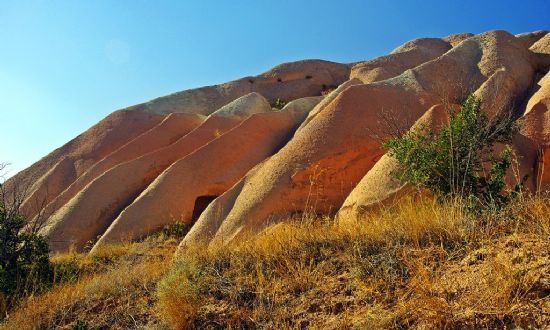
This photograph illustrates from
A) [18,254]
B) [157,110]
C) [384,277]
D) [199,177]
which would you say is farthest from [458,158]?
[157,110]

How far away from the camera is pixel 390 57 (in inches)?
695

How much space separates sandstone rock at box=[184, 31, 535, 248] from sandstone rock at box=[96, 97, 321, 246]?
57.9 inches

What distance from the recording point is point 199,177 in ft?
A: 37.4

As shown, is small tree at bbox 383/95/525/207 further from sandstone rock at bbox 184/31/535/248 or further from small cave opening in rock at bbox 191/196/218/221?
small cave opening in rock at bbox 191/196/218/221

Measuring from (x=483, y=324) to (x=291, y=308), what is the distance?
4.43ft

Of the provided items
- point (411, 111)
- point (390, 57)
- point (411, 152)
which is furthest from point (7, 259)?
point (390, 57)

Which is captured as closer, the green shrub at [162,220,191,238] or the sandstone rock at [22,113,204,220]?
the green shrub at [162,220,191,238]

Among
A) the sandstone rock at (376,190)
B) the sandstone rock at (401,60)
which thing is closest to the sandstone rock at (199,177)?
the sandstone rock at (376,190)

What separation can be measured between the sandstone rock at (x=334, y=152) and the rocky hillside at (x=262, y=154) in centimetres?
3

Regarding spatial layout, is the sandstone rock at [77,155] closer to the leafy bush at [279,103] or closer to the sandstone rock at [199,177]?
the sandstone rock at [199,177]

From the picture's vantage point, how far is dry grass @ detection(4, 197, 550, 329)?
2619mm

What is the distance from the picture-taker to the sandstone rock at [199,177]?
35.0 ft

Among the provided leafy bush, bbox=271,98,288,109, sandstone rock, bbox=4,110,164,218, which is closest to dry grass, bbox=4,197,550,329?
sandstone rock, bbox=4,110,164,218

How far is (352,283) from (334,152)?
20.2 ft
